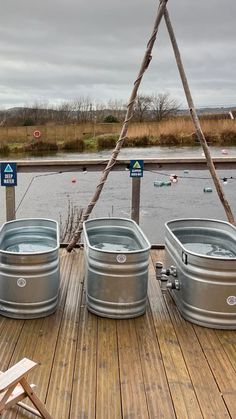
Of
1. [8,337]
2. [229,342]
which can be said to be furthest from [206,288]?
[8,337]

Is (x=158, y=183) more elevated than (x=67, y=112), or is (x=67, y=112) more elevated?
(x=67, y=112)

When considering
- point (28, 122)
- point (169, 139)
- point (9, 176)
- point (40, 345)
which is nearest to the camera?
point (40, 345)

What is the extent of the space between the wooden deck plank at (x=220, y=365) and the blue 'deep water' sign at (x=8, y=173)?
1.97 metres

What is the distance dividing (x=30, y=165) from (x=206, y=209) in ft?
13.9

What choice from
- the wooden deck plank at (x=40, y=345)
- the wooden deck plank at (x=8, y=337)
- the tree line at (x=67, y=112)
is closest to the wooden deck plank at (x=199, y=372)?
the wooden deck plank at (x=40, y=345)

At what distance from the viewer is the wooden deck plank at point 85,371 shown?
1680 mm

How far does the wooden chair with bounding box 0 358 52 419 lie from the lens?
4.78 feet

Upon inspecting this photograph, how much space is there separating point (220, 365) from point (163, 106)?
1440 cm

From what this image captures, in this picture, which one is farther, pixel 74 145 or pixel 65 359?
pixel 74 145

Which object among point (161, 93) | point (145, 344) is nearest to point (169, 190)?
point (145, 344)

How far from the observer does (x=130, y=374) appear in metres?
1.93

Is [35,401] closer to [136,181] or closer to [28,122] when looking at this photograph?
[136,181]

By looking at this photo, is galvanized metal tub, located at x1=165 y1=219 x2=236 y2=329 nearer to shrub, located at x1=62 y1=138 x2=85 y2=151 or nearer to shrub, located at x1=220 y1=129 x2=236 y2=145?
shrub, located at x1=220 y1=129 x2=236 y2=145

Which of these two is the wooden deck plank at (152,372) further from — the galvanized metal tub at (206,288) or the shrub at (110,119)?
the shrub at (110,119)
